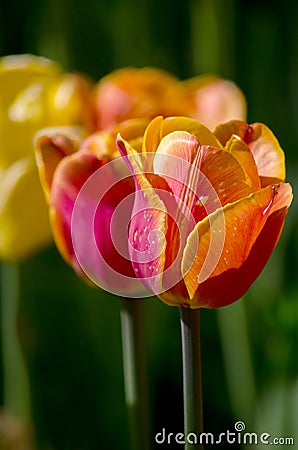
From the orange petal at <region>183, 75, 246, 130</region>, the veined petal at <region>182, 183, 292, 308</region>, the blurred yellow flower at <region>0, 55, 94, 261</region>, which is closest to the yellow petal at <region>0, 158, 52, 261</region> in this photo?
the blurred yellow flower at <region>0, 55, 94, 261</region>

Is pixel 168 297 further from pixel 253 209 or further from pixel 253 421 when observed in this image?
pixel 253 421

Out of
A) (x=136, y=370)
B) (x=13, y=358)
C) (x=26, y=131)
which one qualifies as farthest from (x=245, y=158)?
(x=13, y=358)

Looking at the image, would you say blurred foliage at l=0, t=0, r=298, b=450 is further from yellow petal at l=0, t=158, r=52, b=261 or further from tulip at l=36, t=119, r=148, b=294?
tulip at l=36, t=119, r=148, b=294

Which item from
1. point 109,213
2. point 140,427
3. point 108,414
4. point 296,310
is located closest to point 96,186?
point 109,213

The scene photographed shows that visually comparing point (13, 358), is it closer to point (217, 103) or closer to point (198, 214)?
point (217, 103)

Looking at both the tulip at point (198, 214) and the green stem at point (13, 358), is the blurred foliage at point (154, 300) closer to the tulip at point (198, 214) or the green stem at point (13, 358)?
the green stem at point (13, 358)

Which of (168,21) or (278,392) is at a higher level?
(168,21)
